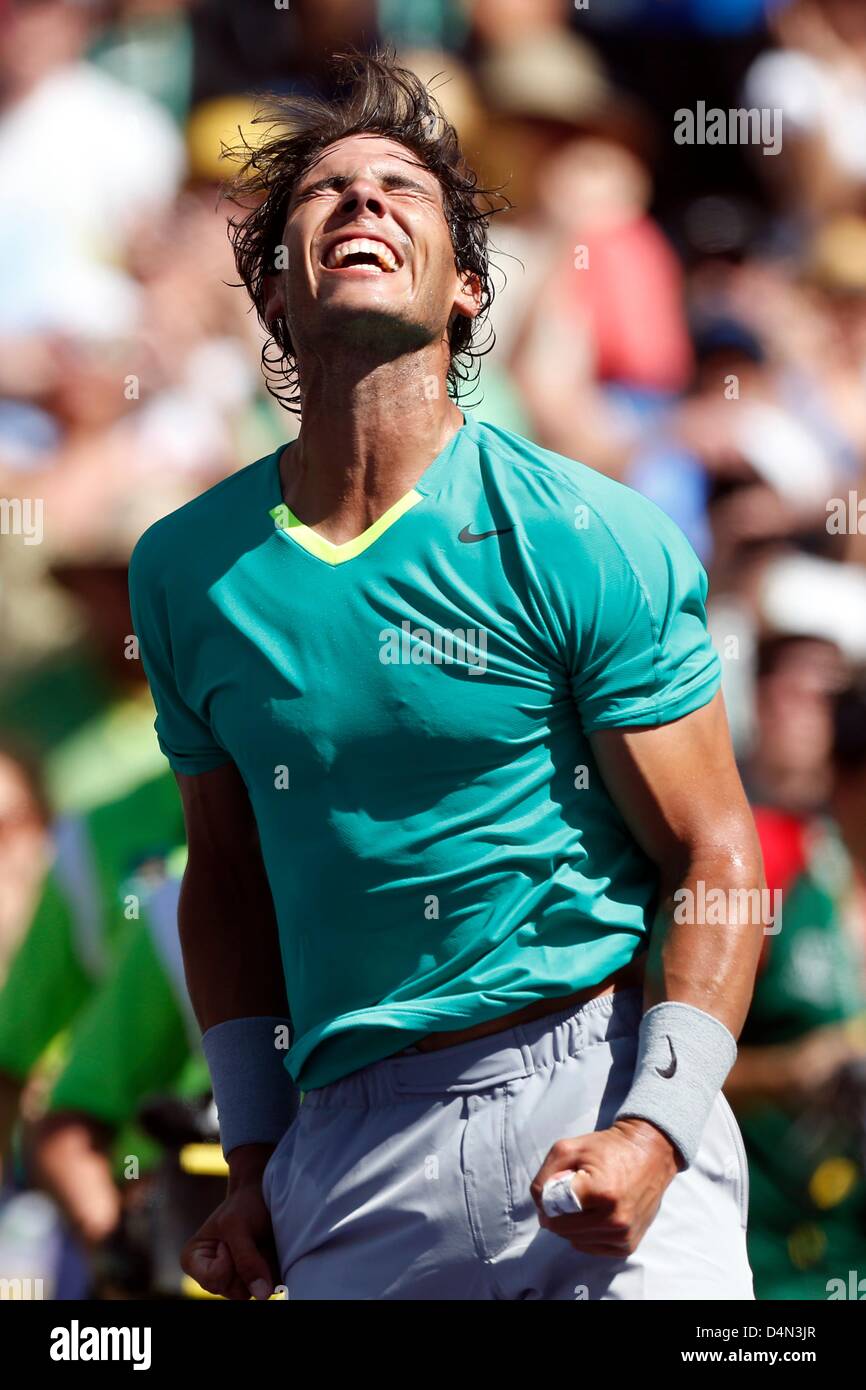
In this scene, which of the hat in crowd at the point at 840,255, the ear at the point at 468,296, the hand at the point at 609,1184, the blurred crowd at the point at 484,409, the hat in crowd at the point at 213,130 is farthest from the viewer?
the hat in crowd at the point at 840,255

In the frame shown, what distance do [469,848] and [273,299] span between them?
31.1 inches

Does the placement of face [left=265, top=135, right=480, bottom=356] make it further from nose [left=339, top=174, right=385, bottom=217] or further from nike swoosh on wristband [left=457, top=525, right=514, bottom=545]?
nike swoosh on wristband [left=457, top=525, right=514, bottom=545]

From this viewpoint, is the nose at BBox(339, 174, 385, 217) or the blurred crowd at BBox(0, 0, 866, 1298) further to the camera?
the blurred crowd at BBox(0, 0, 866, 1298)

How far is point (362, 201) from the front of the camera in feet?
6.69

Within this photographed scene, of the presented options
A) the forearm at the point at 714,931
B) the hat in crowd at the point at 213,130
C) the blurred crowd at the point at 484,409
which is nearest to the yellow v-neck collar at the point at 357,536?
the forearm at the point at 714,931

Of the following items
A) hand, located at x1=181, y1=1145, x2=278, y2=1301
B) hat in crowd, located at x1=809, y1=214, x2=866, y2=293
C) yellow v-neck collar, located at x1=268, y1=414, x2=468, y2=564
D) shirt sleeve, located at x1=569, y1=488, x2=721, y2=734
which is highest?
hat in crowd, located at x1=809, y1=214, x2=866, y2=293

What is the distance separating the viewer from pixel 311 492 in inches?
79.3

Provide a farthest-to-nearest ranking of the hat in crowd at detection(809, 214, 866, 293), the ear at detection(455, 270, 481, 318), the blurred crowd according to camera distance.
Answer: the hat in crowd at detection(809, 214, 866, 293)
the blurred crowd
the ear at detection(455, 270, 481, 318)

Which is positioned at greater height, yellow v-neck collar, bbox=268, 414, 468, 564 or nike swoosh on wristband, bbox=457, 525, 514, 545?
yellow v-neck collar, bbox=268, 414, 468, 564

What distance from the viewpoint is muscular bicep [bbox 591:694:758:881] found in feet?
6.05

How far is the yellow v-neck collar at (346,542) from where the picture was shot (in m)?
1.94

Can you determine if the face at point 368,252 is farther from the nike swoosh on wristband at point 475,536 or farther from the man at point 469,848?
the nike swoosh on wristband at point 475,536

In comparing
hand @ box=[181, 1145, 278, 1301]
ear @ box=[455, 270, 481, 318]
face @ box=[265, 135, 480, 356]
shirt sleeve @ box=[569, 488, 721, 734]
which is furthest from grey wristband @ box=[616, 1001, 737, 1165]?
ear @ box=[455, 270, 481, 318]
